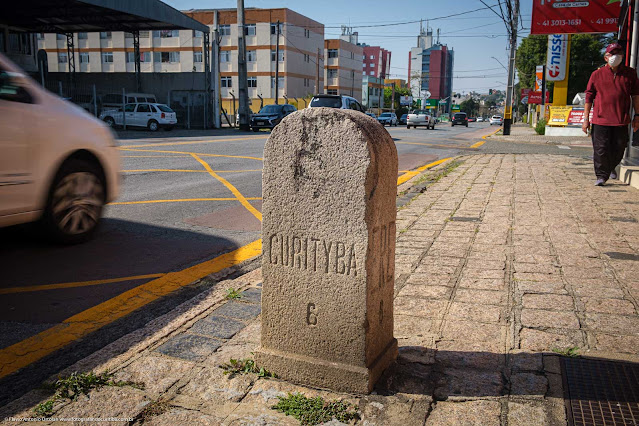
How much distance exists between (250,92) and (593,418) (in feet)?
230

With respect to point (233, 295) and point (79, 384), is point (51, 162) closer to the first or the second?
point (233, 295)

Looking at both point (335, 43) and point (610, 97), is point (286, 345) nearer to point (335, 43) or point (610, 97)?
point (610, 97)

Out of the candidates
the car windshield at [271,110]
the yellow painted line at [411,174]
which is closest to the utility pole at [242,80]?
the car windshield at [271,110]

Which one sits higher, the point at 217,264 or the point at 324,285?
the point at 324,285

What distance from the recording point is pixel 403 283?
13.8ft

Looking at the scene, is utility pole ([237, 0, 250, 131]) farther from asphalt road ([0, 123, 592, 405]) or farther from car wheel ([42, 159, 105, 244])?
car wheel ([42, 159, 105, 244])

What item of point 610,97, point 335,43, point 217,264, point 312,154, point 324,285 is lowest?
point 217,264

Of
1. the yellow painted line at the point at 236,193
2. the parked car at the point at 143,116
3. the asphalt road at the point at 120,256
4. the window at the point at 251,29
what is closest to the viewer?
the asphalt road at the point at 120,256

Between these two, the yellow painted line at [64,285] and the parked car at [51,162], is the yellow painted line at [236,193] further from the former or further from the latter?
the yellow painted line at [64,285]

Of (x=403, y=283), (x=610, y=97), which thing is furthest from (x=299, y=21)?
(x=403, y=283)

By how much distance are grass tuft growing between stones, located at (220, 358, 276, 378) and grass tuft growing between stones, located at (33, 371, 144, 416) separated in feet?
1.37

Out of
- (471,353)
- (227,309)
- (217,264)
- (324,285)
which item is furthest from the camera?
(217,264)

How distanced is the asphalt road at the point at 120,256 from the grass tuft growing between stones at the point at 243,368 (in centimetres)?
89

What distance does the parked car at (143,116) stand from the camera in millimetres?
30906
